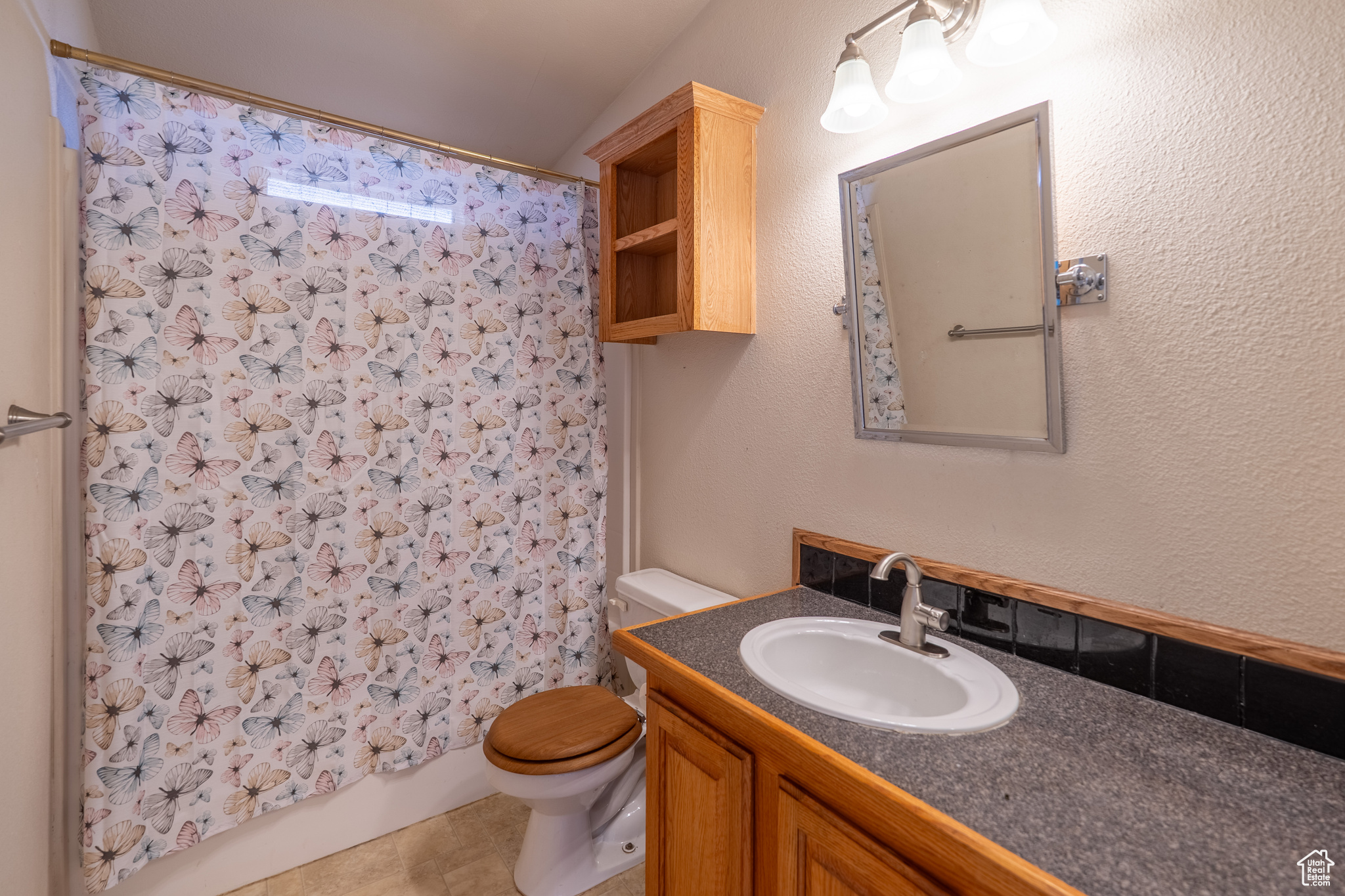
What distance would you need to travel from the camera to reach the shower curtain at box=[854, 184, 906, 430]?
1230mm

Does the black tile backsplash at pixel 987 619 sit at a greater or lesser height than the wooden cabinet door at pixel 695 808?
greater

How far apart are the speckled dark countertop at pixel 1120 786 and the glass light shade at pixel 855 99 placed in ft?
3.55

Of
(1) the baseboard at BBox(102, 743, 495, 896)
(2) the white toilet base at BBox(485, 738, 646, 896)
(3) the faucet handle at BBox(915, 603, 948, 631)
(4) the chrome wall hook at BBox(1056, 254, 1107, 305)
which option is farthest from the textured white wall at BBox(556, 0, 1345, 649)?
(1) the baseboard at BBox(102, 743, 495, 896)

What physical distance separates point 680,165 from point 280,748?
76.4 inches

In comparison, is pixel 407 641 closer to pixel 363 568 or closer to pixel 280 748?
pixel 363 568

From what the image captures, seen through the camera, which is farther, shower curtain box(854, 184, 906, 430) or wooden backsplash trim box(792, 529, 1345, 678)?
shower curtain box(854, 184, 906, 430)

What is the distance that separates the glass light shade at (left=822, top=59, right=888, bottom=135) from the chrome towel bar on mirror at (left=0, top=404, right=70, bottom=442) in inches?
58.0

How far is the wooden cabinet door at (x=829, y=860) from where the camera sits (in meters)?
0.68

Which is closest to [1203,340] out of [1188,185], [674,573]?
[1188,185]

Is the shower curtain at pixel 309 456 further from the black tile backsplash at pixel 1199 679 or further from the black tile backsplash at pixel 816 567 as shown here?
the black tile backsplash at pixel 1199 679

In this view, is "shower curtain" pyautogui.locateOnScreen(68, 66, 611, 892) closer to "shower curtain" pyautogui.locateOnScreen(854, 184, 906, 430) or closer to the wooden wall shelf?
the wooden wall shelf

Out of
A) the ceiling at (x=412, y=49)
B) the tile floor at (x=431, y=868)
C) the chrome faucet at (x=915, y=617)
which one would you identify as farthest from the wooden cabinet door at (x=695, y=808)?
the ceiling at (x=412, y=49)

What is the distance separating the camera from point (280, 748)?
1.66 m

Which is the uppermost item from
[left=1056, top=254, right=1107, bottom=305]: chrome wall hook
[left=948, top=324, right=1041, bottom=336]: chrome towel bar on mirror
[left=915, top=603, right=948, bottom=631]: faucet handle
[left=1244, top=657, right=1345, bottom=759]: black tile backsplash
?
[left=1056, top=254, right=1107, bottom=305]: chrome wall hook
